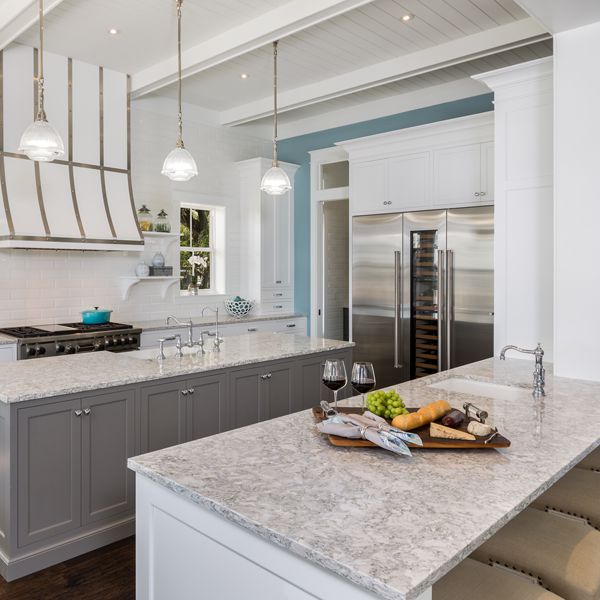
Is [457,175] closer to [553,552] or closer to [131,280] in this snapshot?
[131,280]

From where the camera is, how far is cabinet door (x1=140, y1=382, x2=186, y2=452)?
9.72 ft

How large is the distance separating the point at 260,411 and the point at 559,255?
200cm

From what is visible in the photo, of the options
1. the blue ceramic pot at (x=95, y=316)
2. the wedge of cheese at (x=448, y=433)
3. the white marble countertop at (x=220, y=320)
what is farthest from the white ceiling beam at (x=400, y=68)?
the wedge of cheese at (x=448, y=433)

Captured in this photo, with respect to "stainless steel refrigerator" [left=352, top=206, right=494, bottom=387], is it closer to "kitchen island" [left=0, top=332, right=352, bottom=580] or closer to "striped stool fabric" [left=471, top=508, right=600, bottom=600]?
"kitchen island" [left=0, top=332, right=352, bottom=580]

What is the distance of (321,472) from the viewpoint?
1522 millimetres

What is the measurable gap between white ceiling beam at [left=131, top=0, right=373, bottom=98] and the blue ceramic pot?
7.05ft

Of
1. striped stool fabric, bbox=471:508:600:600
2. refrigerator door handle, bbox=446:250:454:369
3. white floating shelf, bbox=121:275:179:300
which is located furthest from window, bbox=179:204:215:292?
striped stool fabric, bbox=471:508:600:600

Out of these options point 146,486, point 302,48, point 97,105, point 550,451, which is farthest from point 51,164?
point 550,451

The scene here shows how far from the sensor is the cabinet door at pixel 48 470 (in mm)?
2525

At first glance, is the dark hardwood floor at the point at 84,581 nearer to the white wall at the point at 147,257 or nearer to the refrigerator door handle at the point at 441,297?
the white wall at the point at 147,257

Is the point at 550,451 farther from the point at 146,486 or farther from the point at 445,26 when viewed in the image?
the point at 445,26

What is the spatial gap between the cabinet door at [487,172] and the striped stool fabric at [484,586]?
365cm

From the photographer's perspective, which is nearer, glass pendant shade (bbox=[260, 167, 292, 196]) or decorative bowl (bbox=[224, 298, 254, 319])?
glass pendant shade (bbox=[260, 167, 292, 196])

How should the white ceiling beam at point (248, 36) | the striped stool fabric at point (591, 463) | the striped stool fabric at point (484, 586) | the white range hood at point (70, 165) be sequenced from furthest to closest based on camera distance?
the white range hood at point (70, 165) → the white ceiling beam at point (248, 36) → the striped stool fabric at point (591, 463) → the striped stool fabric at point (484, 586)
